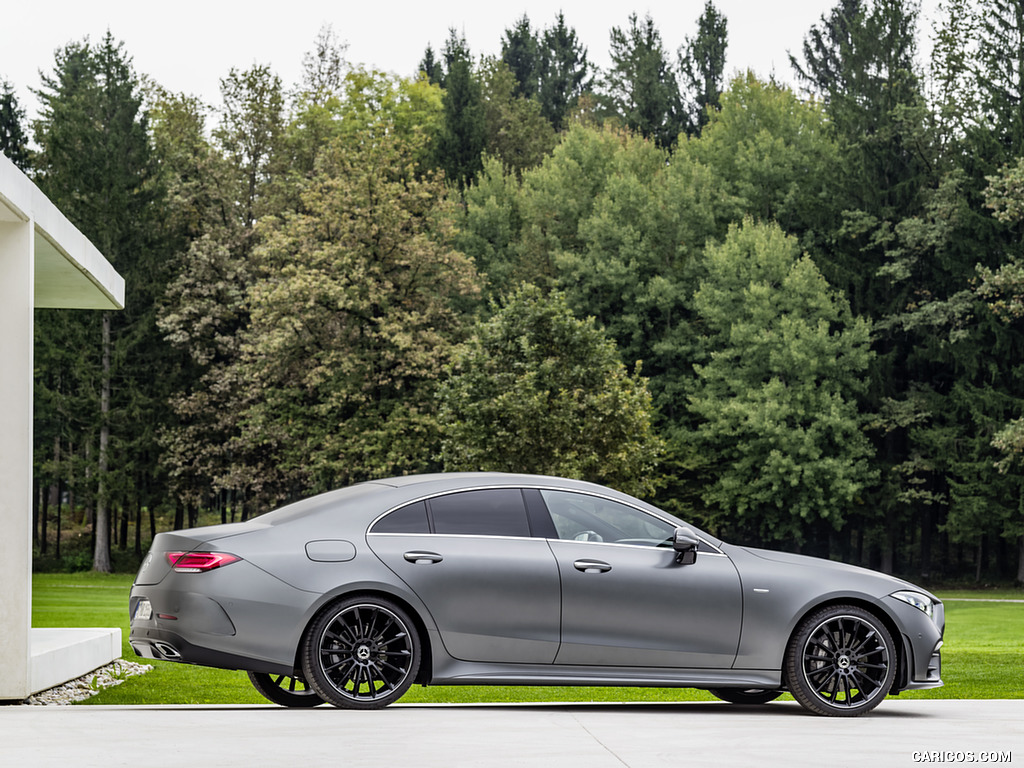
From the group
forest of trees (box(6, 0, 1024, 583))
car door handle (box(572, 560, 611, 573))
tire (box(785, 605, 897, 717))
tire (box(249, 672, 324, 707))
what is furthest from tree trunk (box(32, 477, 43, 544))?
tire (box(785, 605, 897, 717))

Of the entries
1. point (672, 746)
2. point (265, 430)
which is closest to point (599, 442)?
point (265, 430)

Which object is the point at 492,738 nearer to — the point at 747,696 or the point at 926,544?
the point at 747,696

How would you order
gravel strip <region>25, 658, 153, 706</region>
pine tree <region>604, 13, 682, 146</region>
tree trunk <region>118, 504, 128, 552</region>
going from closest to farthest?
gravel strip <region>25, 658, 153, 706</region>
tree trunk <region>118, 504, 128, 552</region>
pine tree <region>604, 13, 682, 146</region>

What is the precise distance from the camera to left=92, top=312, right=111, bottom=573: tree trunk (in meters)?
49.7

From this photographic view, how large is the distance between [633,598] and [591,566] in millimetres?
372

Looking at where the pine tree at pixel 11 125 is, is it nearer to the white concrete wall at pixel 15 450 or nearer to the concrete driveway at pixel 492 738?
the white concrete wall at pixel 15 450

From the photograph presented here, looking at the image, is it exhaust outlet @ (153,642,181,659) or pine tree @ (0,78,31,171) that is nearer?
exhaust outlet @ (153,642,181,659)

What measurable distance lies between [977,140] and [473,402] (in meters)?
24.3

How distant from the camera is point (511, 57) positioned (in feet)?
268

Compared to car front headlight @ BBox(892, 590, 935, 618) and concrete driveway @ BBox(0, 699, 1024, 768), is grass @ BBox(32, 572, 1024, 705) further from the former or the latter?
car front headlight @ BBox(892, 590, 935, 618)

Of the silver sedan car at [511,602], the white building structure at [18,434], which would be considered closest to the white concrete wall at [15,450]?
the white building structure at [18,434]

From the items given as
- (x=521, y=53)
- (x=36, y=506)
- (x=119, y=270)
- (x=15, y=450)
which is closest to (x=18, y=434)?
(x=15, y=450)

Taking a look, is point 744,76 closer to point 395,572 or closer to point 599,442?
point 599,442

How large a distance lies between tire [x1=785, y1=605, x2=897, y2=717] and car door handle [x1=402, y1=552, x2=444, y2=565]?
2618 mm
